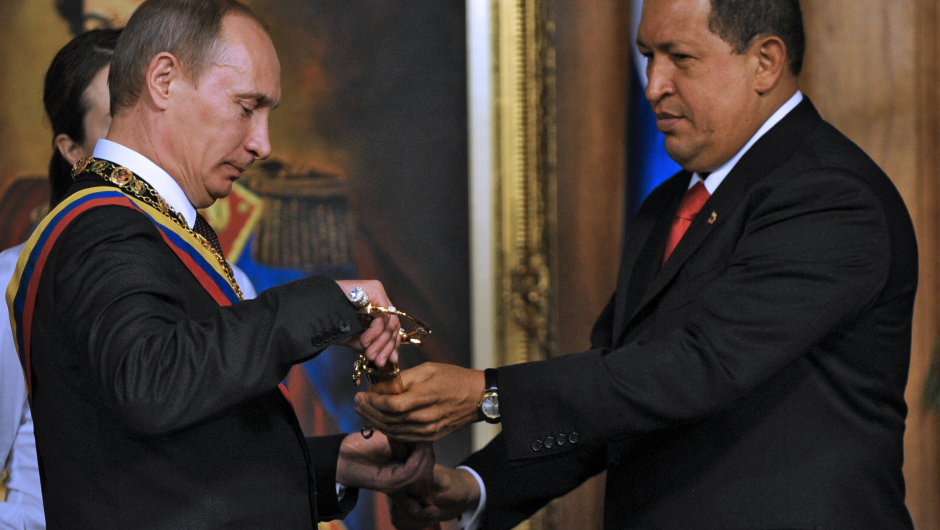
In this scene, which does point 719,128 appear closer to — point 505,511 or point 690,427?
point 690,427

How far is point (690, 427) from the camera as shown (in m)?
1.85

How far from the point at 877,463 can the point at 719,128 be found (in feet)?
2.43

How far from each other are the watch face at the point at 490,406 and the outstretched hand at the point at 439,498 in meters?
0.38

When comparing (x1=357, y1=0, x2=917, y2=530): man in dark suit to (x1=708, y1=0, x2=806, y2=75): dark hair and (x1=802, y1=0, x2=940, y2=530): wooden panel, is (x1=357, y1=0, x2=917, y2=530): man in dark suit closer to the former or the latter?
(x1=708, y1=0, x2=806, y2=75): dark hair

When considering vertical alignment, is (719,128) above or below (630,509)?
above

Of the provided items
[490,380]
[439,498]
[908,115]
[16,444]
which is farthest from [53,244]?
[908,115]

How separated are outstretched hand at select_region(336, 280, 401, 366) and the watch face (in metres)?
0.28

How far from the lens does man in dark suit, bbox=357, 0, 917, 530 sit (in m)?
1.72

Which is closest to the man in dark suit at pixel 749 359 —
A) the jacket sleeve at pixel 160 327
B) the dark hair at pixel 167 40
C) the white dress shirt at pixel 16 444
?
the jacket sleeve at pixel 160 327

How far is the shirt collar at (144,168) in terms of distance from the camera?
1.55 metres

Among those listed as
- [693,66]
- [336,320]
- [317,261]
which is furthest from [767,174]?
[317,261]

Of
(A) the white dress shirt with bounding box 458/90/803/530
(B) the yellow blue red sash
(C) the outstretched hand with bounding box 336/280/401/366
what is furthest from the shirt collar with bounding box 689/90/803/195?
(B) the yellow blue red sash

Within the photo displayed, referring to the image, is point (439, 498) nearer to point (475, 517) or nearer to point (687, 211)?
point (475, 517)

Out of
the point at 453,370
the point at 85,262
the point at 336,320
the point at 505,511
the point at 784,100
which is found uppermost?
the point at 784,100
